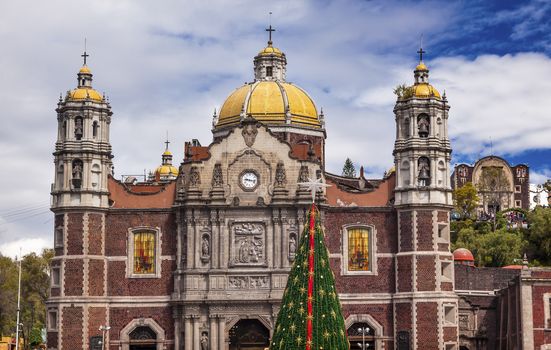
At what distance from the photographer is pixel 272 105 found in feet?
243

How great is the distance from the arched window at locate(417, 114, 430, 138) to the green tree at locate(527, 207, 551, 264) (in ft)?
94.8

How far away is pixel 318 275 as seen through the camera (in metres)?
45.8

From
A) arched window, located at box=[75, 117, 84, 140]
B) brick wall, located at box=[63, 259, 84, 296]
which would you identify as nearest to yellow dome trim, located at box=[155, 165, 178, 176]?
arched window, located at box=[75, 117, 84, 140]

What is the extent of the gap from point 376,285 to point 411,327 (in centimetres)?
328

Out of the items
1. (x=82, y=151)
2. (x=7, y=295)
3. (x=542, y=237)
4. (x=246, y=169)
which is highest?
(x=82, y=151)

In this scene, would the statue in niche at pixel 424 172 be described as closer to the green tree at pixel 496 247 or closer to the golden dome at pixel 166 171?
the green tree at pixel 496 247

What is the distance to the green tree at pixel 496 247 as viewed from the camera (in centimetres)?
8888

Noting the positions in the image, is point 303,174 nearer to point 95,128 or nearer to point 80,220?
point 95,128

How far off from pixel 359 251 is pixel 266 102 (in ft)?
47.0

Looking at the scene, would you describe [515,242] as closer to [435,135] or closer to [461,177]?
[435,135]

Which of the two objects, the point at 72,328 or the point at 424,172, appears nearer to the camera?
the point at 72,328

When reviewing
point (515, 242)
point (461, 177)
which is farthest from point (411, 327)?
point (461, 177)

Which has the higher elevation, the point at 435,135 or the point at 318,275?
the point at 435,135

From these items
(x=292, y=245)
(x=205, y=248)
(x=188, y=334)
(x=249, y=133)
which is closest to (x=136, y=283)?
(x=188, y=334)
